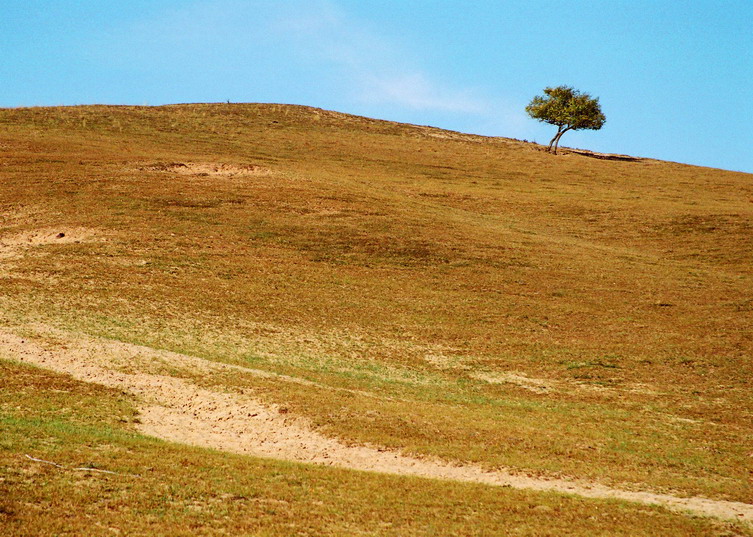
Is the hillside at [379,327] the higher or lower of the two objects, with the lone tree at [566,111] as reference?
lower

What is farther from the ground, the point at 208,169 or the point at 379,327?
the point at 208,169

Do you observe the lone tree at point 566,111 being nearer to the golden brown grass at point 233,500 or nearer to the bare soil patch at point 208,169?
the bare soil patch at point 208,169

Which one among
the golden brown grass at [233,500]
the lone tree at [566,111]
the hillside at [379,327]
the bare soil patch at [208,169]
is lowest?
the golden brown grass at [233,500]

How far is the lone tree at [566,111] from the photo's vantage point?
9206 cm

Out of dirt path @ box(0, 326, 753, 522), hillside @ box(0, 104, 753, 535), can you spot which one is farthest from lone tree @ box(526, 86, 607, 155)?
dirt path @ box(0, 326, 753, 522)

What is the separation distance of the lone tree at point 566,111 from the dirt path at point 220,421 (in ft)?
264

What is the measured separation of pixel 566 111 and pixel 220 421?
85.7 metres

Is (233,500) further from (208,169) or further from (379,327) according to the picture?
(208,169)

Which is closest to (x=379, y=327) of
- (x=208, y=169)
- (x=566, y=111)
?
(x=208, y=169)

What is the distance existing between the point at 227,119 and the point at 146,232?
51250 mm

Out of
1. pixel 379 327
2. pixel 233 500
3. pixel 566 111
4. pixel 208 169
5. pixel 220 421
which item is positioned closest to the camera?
pixel 233 500

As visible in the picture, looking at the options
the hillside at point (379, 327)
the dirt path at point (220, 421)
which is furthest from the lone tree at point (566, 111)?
the dirt path at point (220, 421)

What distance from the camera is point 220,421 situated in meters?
16.5

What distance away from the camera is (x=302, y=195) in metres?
47.0
